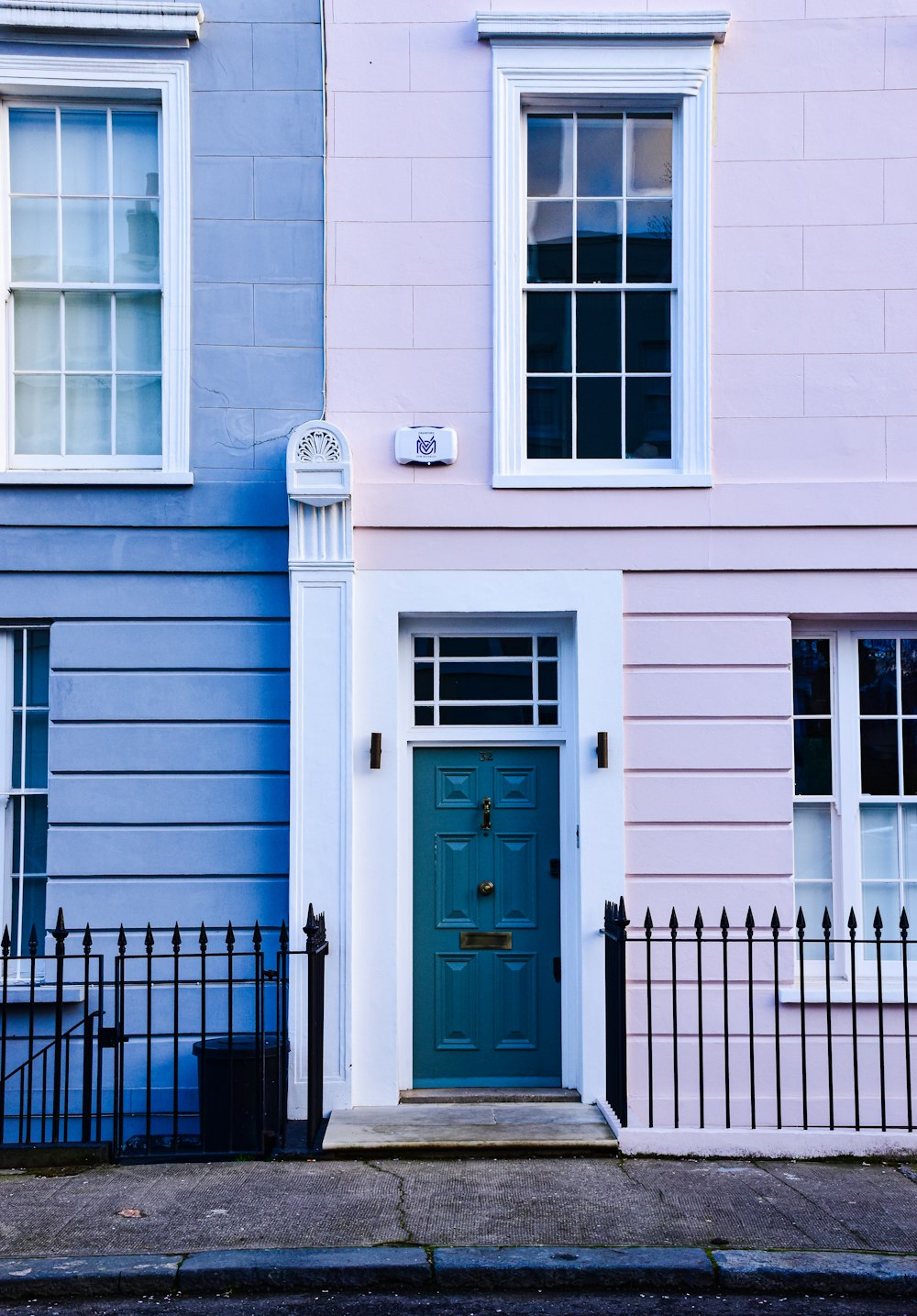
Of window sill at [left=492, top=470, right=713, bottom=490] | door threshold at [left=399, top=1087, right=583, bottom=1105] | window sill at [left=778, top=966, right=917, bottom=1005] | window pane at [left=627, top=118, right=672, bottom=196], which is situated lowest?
door threshold at [left=399, top=1087, right=583, bottom=1105]

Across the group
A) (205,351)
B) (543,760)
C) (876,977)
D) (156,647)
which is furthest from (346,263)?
(876,977)

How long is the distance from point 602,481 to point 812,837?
271 cm

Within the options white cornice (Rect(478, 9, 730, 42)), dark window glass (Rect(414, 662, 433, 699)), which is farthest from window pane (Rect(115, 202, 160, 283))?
dark window glass (Rect(414, 662, 433, 699))

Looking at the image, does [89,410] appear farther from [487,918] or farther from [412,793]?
[487,918]

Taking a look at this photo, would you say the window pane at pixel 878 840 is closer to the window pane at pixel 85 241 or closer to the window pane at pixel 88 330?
the window pane at pixel 88 330

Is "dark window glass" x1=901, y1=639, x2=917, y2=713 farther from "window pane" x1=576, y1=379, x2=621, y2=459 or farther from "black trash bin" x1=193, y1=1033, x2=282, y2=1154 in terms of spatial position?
"black trash bin" x1=193, y1=1033, x2=282, y2=1154

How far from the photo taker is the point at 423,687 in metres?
8.94

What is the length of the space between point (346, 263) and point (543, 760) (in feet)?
11.5

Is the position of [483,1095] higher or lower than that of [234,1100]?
lower

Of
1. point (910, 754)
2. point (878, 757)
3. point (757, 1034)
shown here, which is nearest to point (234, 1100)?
point (757, 1034)

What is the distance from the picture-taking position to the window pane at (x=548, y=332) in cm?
893

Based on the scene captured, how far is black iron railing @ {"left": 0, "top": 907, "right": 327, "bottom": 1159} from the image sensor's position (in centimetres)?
781

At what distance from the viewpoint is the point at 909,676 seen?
888 cm

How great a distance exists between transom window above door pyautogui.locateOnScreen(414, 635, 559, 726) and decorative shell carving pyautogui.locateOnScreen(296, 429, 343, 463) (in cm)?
137
